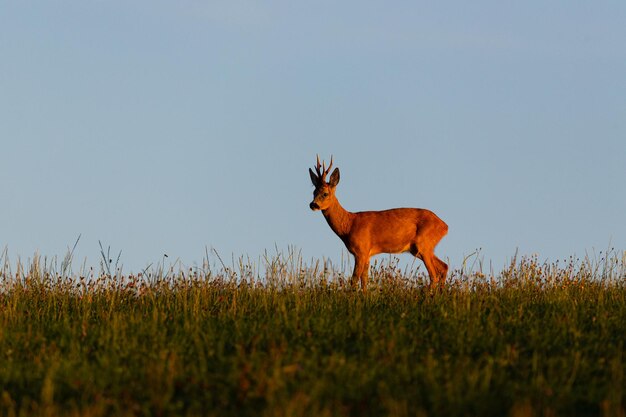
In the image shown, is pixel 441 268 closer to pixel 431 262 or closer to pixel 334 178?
pixel 431 262

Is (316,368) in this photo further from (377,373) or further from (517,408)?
(517,408)

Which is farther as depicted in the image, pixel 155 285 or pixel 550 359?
pixel 155 285

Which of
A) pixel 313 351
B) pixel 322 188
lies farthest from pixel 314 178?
pixel 313 351

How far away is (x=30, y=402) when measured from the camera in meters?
8.42

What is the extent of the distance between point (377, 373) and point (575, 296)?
661cm

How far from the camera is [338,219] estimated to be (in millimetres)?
19469

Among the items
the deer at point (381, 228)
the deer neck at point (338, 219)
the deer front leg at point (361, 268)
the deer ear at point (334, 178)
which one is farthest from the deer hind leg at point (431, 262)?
the deer ear at point (334, 178)

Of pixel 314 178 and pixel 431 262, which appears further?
pixel 431 262

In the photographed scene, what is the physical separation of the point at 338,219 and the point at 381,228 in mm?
987

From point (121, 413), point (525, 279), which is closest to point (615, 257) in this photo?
point (525, 279)

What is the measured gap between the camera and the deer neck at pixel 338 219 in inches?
765

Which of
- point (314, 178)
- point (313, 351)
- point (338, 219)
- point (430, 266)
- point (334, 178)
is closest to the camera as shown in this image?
point (313, 351)

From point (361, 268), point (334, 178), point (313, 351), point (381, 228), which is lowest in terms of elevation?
point (313, 351)

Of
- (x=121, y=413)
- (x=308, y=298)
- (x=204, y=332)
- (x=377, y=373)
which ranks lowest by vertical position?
(x=121, y=413)
